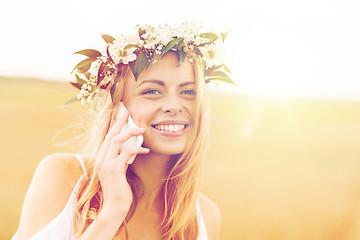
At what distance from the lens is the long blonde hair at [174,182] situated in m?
3.34

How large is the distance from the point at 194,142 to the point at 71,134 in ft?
3.60

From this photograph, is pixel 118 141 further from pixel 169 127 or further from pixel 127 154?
pixel 169 127

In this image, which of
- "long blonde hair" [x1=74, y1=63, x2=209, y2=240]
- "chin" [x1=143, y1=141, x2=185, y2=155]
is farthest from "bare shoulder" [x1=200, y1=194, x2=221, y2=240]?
"chin" [x1=143, y1=141, x2=185, y2=155]

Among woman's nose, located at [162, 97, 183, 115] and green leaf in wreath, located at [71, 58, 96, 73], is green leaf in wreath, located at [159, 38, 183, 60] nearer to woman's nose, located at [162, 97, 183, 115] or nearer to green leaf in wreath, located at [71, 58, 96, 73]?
woman's nose, located at [162, 97, 183, 115]

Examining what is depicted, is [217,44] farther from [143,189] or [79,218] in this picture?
[79,218]

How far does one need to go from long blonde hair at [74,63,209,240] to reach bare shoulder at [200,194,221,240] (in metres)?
0.20

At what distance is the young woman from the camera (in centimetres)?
308

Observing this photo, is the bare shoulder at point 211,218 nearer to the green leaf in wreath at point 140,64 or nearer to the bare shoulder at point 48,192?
the bare shoulder at point 48,192

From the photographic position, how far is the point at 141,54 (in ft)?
10.8

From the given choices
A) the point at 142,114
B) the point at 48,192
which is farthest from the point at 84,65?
the point at 48,192

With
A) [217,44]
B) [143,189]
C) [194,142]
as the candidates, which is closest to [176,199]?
[143,189]

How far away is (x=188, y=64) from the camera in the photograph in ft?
11.1

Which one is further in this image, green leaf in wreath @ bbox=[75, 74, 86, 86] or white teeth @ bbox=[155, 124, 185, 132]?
green leaf in wreath @ bbox=[75, 74, 86, 86]

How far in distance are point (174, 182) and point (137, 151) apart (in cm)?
78
